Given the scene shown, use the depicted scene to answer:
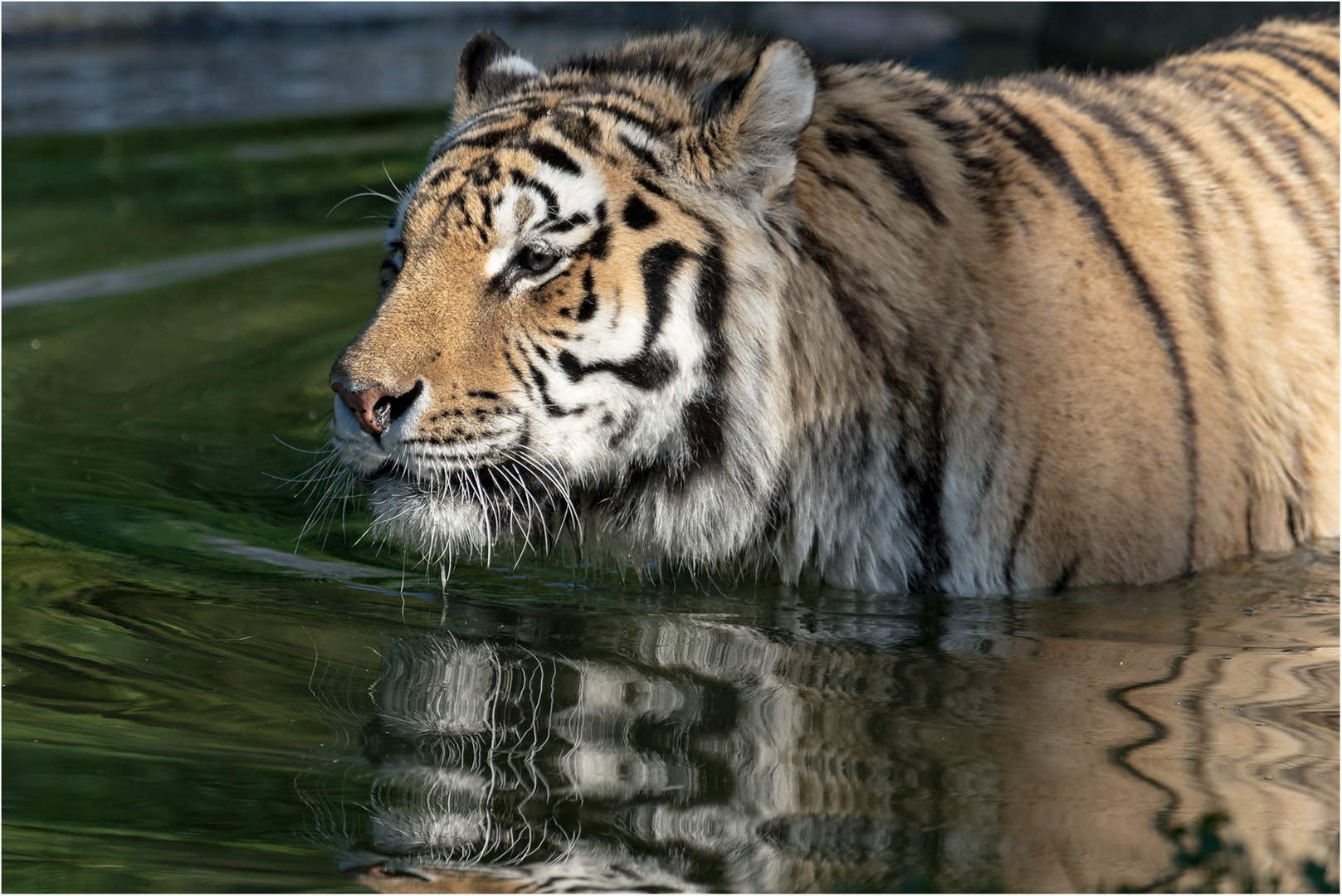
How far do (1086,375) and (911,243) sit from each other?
39cm

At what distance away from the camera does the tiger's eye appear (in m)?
2.38

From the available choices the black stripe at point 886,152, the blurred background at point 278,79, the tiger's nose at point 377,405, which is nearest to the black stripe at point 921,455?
the black stripe at point 886,152

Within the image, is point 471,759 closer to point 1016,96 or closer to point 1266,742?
point 1266,742

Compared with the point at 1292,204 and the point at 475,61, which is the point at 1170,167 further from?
the point at 475,61

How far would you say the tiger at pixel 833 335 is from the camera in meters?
2.38

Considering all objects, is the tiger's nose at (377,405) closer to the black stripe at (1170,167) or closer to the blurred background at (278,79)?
the black stripe at (1170,167)

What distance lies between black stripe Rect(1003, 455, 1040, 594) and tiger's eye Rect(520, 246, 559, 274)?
2.91ft

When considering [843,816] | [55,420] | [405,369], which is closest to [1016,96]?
[405,369]

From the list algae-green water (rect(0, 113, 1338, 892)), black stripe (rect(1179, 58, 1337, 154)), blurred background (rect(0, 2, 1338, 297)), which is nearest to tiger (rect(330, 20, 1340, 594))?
algae-green water (rect(0, 113, 1338, 892))

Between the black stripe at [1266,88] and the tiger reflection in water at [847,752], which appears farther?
the black stripe at [1266,88]

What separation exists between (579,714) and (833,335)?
75cm

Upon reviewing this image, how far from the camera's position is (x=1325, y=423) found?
9.40ft

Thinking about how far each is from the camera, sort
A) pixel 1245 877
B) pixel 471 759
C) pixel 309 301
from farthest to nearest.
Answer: pixel 309 301, pixel 471 759, pixel 1245 877

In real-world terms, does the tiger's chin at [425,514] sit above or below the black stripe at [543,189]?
below
